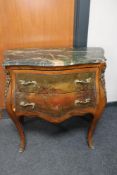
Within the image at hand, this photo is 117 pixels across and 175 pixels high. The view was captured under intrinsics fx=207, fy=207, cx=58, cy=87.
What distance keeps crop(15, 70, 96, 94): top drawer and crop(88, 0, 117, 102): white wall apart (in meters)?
0.56

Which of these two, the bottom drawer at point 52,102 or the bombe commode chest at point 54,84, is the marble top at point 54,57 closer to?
the bombe commode chest at point 54,84

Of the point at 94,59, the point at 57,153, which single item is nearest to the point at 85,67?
the point at 94,59

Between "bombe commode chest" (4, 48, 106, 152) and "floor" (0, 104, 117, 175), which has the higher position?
"bombe commode chest" (4, 48, 106, 152)

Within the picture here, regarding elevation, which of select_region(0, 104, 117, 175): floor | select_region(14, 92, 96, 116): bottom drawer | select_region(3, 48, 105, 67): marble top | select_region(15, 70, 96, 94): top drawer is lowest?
select_region(0, 104, 117, 175): floor

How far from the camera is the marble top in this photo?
4.61ft

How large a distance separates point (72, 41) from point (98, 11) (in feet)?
1.12

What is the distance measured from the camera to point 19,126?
1.66 m

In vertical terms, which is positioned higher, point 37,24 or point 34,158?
point 37,24

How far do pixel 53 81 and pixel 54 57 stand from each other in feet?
0.60

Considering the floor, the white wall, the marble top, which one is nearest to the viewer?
the marble top

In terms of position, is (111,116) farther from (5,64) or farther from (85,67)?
(5,64)

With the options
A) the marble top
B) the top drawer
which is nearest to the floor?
the top drawer

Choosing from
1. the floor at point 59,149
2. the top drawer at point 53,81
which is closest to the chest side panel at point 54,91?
the top drawer at point 53,81

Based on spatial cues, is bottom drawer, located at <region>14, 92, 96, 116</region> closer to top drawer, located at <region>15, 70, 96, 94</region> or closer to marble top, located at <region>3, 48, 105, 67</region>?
top drawer, located at <region>15, 70, 96, 94</region>
